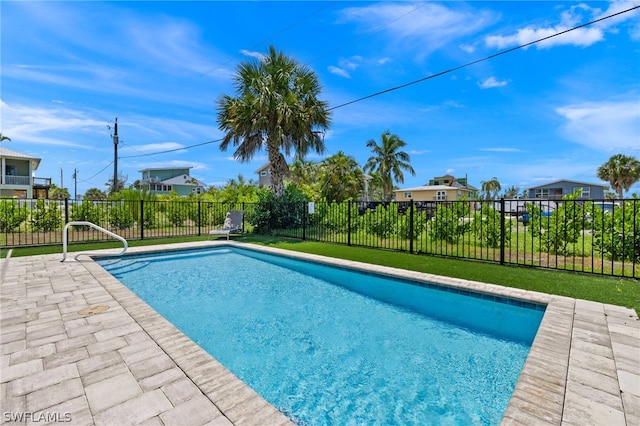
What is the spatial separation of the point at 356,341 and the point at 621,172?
40170mm

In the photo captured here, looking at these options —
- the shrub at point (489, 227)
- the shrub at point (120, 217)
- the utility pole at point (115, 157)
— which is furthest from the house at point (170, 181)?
the shrub at point (489, 227)

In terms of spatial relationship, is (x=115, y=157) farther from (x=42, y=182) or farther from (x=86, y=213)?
(x=42, y=182)

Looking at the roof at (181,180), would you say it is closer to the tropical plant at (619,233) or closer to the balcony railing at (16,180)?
the balcony railing at (16,180)

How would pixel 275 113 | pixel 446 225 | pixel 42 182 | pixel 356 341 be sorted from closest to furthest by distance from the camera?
pixel 356 341 → pixel 446 225 → pixel 275 113 → pixel 42 182

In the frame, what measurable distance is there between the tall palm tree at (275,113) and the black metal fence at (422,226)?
7.29 feet

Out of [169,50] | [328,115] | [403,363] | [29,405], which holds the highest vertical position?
[169,50]

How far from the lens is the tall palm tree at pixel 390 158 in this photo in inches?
1109

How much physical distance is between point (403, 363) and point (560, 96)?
12277mm

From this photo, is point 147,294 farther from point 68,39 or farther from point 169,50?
point 169,50

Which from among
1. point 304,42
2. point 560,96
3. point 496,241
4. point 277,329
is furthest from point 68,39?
point 560,96

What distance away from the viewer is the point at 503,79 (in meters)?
10.9

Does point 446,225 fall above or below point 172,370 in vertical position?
above

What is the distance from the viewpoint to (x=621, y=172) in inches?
1180

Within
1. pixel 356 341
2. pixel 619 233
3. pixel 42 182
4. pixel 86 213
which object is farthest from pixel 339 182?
pixel 42 182
